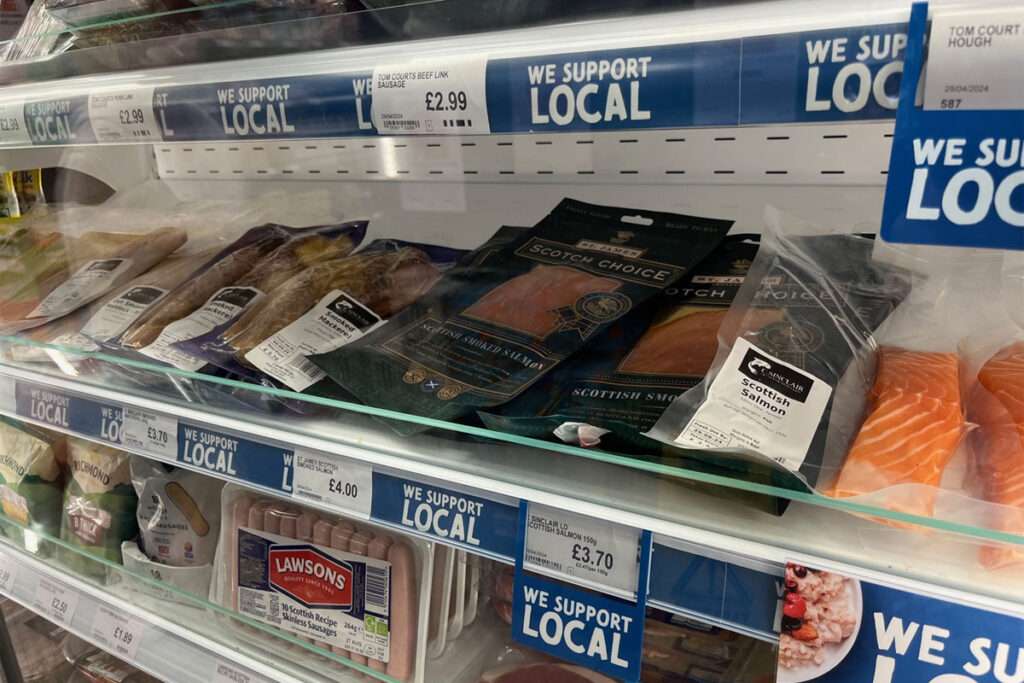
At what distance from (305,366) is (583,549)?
490mm

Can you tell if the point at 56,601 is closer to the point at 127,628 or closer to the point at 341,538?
the point at 127,628

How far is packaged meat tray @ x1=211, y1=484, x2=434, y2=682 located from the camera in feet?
3.67

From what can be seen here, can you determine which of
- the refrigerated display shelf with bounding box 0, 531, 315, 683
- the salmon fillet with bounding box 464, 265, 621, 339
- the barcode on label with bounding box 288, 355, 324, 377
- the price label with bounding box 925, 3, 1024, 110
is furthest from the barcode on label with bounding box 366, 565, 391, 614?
the price label with bounding box 925, 3, 1024, 110

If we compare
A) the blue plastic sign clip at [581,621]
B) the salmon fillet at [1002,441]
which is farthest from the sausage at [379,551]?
the salmon fillet at [1002,441]

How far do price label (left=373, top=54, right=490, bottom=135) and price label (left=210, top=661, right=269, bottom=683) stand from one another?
3.02ft

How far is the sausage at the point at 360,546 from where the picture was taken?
114 centimetres

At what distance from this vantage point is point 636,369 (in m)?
0.89

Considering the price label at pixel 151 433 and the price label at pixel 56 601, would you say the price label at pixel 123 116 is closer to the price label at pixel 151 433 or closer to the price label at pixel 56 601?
the price label at pixel 151 433

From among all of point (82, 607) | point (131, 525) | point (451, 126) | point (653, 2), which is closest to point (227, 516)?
point (131, 525)

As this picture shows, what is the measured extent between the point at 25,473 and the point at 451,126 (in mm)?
1387

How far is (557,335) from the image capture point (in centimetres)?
96

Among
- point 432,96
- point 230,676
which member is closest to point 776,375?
point 432,96

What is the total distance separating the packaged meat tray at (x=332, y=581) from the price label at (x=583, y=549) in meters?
0.36

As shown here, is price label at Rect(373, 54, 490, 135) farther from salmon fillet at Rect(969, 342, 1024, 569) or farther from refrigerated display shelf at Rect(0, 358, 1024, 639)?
salmon fillet at Rect(969, 342, 1024, 569)
